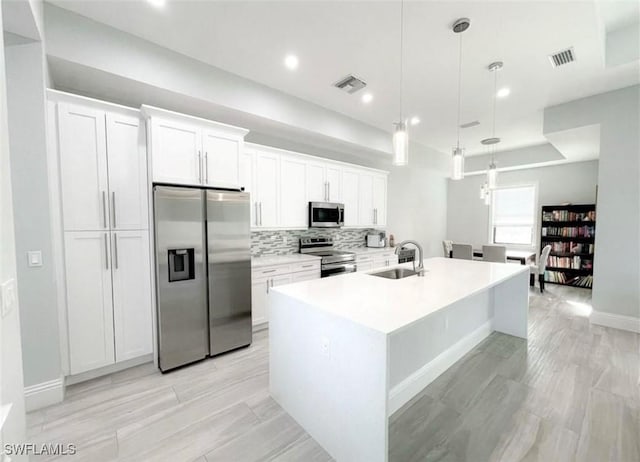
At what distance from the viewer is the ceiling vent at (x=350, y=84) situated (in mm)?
3168

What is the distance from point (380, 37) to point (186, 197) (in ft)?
7.84

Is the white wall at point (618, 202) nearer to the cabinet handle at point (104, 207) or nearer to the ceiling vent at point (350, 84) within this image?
the ceiling vent at point (350, 84)

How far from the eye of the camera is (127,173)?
8.17ft

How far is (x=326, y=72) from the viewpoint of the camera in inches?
119

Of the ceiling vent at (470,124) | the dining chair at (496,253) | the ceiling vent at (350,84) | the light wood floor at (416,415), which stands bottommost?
the light wood floor at (416,415)

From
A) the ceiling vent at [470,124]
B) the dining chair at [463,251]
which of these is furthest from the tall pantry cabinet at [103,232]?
the dining chair at [463,251]

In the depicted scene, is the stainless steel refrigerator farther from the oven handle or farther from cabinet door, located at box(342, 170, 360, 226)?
cabinet door, located at box(342, 170, 360, 226)

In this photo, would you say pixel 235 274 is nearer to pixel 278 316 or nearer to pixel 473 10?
pixel 278 316

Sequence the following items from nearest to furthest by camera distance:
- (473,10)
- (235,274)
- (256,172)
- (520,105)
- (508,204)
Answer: (473,10), (235,274), (256,172), (520,105), (508,204)

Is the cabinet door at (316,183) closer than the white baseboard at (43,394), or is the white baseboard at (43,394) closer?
the white baseboard at (43,394)

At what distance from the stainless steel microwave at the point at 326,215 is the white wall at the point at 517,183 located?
4.78 metres

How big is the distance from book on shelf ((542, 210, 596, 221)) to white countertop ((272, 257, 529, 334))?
4.44 m

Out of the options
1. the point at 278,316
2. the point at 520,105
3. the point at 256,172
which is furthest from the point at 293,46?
the point at 520,105

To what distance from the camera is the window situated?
6.52 m
